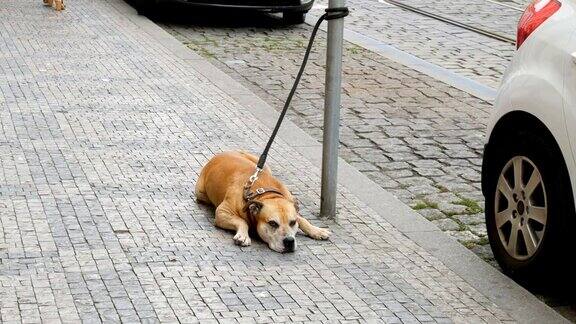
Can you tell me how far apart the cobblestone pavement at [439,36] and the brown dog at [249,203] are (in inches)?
220

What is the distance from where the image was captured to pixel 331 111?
7133mm

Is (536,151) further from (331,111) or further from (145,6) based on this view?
(145,6)

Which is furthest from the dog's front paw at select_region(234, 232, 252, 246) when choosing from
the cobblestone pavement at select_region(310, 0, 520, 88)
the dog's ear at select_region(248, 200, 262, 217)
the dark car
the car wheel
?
the car wheel

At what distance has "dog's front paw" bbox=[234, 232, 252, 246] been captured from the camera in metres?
6.61

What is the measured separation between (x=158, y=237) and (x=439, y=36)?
9556 millimetres

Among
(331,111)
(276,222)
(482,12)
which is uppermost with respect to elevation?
(331,111)

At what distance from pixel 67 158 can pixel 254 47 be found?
614 cm

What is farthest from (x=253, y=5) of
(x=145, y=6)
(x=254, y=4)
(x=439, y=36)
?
(x=439, y=36)

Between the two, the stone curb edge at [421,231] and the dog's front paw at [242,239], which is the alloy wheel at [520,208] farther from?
the dog's front paw at [242,239]

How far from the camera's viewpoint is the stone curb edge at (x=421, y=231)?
5964mm

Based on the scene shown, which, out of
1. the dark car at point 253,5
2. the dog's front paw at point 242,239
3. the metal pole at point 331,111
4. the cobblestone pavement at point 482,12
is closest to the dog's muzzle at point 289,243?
the dog's front paw at point 242,239

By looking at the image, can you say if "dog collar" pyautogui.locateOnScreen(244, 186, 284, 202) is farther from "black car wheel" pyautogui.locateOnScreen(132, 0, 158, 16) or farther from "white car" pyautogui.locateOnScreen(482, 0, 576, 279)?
"black car wheel" pyautogui.locateOnScreen(132, 0, 158, 16)

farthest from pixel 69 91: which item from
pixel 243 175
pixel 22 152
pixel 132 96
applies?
pixel 243 175

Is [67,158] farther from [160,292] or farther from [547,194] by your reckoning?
[547,194]
